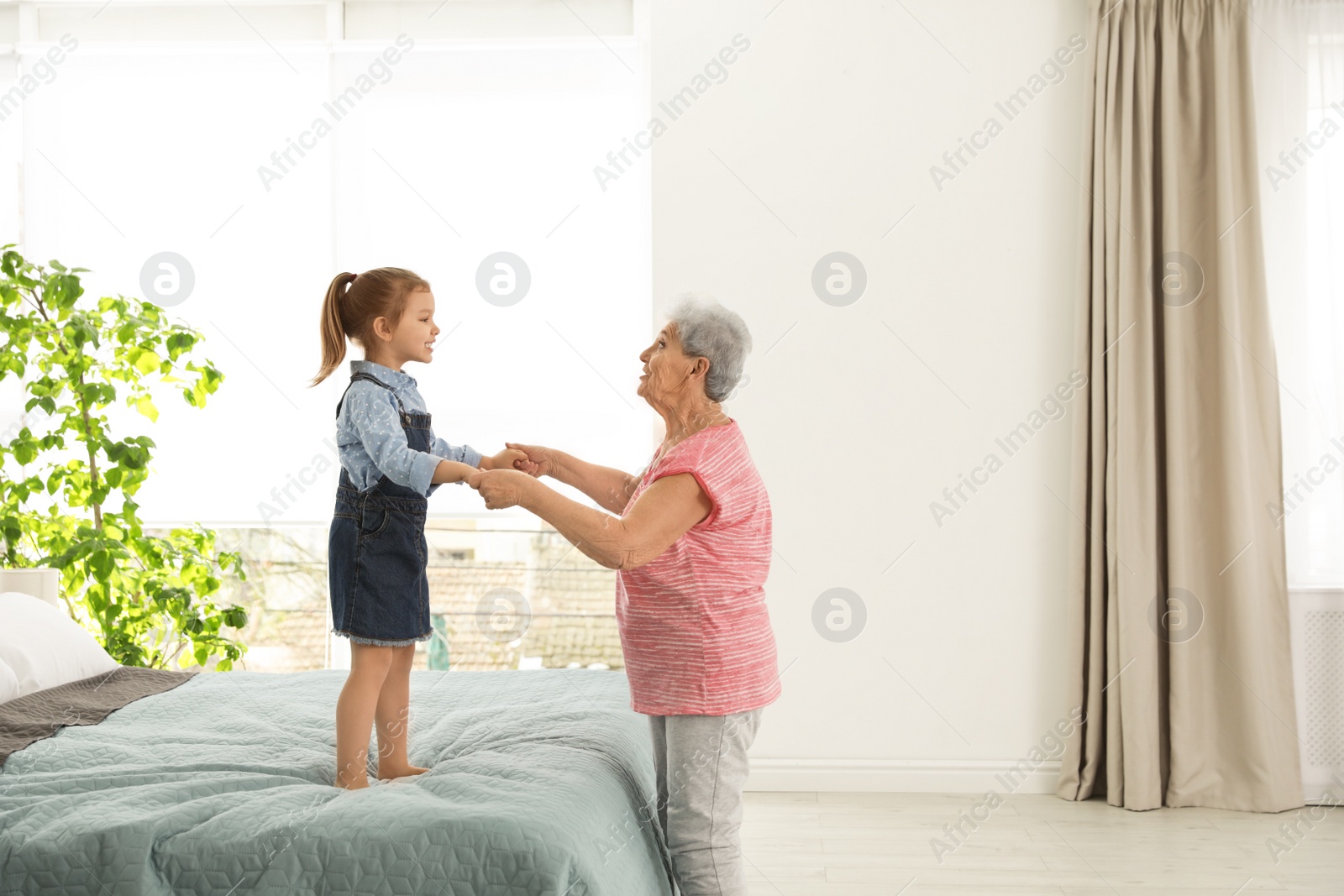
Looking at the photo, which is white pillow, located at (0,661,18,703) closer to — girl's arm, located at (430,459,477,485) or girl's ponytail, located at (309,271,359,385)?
girl's ponytail, located at (309,271,359,385)

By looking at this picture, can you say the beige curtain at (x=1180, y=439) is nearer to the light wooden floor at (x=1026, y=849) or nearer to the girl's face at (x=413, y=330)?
the light wooden floor at (x=1026, y=849)

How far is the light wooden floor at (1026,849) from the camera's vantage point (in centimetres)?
243

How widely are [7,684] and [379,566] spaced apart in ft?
3.08

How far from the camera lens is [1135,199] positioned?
10.0ft

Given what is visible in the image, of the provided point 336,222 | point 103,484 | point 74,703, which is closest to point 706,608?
point 74,703

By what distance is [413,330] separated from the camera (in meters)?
1.75

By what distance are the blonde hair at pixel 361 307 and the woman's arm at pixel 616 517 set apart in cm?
36

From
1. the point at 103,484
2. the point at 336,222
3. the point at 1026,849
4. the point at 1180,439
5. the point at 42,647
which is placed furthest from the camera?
the point at 336,222

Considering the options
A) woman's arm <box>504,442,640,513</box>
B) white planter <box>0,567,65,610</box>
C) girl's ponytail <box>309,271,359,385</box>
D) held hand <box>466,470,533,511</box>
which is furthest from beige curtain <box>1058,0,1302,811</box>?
white planter <box>0,567,65,610</box>

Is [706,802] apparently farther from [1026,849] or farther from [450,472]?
[1026,849]

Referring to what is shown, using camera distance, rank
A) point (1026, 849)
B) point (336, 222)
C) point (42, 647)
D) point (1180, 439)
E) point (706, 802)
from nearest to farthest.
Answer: point (706, 802) → point (42, 647) → point (1026, 849) → point (1180, 439) → point (336, 222)

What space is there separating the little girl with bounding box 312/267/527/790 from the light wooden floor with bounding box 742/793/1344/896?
4.00 feet

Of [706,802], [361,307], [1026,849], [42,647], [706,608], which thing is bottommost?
[1026,849]

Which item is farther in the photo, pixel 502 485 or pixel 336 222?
pixel 336 222
